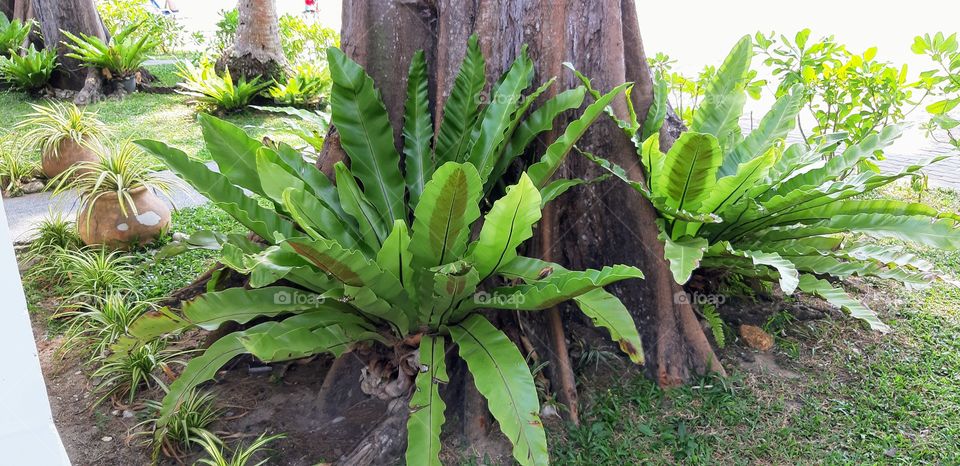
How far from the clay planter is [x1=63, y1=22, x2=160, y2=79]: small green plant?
542cm

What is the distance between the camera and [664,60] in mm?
4816

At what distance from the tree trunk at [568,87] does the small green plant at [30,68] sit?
7.85 metres

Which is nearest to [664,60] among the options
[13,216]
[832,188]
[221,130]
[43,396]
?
[832,188]

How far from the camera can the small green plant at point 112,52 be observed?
8.95 m

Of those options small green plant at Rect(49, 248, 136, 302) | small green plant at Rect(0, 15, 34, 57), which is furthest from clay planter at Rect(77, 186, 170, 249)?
small green plant at Rect(0, 15, 34, 57)

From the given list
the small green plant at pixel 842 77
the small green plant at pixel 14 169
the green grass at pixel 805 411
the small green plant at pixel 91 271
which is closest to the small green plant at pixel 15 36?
the small green plant at pixel 14 169

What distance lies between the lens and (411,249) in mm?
2389

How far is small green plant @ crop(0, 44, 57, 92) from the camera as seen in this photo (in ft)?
29.2

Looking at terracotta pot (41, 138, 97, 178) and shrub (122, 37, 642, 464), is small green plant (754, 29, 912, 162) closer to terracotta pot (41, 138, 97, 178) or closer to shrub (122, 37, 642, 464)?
shrub (122, 37, 642, 464)

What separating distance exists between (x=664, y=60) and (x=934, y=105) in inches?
67.0

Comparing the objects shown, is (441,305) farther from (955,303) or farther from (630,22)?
(955,303)

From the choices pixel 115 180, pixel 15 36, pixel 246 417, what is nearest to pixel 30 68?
pixel 15 36

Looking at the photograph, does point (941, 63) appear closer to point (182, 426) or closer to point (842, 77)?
point (842, 77)

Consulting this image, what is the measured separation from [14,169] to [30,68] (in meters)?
3.93
